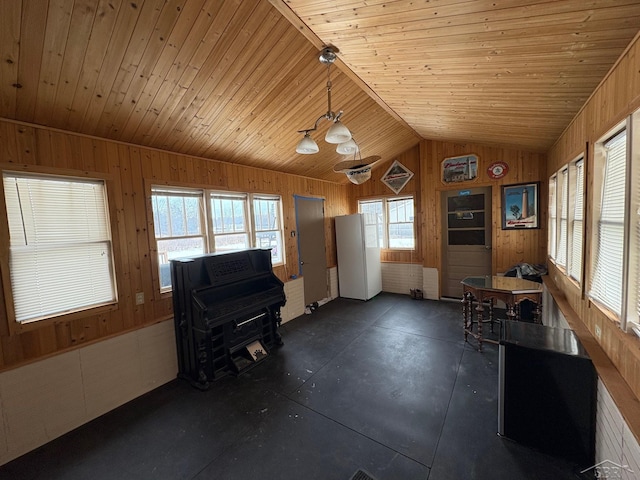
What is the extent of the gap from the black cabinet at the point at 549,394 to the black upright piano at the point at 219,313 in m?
2.44

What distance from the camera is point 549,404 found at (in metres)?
1.78

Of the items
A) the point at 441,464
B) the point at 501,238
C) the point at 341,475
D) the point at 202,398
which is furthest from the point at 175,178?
the point at 501,238

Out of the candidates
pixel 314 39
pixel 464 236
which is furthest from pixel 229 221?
pixel 464 236

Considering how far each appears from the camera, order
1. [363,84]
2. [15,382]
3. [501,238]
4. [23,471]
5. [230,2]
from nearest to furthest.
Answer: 1. [230,2]
2. [23,471]
3. [15,382]
4. [363,84]
5. [501,238]

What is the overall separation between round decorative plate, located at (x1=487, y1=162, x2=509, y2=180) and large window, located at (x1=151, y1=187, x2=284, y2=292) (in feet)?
12.0

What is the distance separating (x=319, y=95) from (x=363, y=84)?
0.49 metres

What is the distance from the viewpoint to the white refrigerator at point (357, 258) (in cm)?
524

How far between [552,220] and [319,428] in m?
3.87

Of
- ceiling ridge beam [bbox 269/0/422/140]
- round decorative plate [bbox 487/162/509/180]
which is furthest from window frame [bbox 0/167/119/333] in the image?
round decorative plate [bbox 487/162/509/180]

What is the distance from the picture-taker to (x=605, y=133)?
5.63ft

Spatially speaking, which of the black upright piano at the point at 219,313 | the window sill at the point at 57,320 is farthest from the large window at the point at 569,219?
the window sill at the point at 57,320

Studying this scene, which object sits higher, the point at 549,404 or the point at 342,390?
the point at 549,404

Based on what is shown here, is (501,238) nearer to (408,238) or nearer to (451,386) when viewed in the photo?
(408,238)

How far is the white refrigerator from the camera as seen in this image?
17.2 feet
